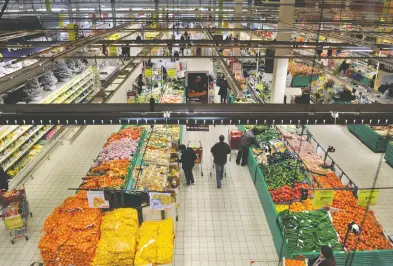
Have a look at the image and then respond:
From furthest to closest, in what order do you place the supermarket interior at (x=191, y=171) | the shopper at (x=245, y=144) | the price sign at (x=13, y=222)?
the shopper at (x=245, y=144) → the price sign at (x=13, y=222) → the supermarket interior at (x=191, y=171)

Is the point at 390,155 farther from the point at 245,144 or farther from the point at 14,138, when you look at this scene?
the point at 14,138

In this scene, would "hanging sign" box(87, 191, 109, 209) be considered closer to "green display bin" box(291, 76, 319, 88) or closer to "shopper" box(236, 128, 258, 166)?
"shopper" box(236, 128, 258, 166)

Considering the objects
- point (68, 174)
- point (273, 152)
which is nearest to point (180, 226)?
point (273, 152)

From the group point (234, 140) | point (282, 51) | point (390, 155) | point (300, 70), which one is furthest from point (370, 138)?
point (300, 70)

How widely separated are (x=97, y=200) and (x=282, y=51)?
734cm

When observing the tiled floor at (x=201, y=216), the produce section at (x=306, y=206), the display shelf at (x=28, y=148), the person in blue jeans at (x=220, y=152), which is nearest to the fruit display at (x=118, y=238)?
the tiled floor at (x=201, y=216)

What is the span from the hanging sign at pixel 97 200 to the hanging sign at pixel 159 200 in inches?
36.1

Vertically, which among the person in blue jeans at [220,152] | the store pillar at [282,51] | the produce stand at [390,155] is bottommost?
the produce stand at [390,155]

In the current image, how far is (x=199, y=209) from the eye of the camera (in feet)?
26.5

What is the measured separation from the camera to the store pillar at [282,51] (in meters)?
9.38

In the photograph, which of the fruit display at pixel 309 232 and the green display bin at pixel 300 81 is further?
the green display bin at pixel 300 81

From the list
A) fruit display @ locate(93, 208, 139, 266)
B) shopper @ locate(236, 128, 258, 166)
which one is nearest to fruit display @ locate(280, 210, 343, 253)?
fruit display @ locate(93, 208, 139, 266)

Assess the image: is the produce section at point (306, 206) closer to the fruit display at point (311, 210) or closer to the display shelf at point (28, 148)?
the fruit display at point (311, 210)

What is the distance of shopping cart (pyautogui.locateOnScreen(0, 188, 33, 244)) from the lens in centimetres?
675
